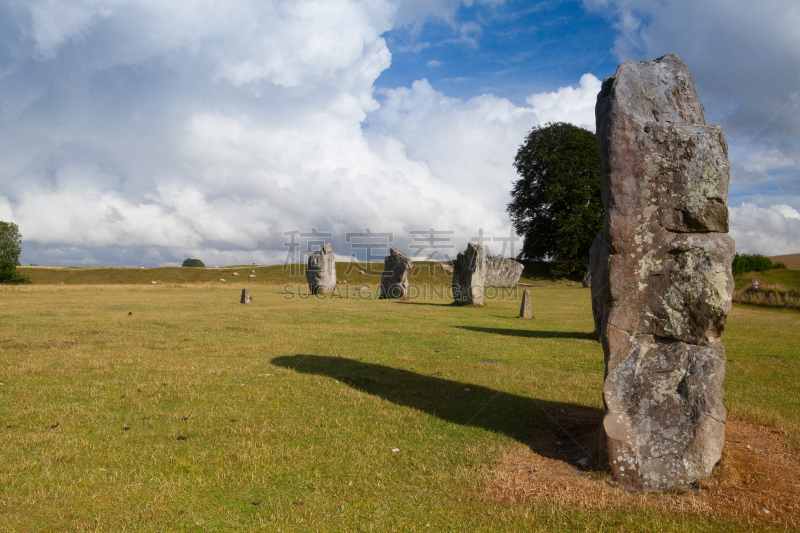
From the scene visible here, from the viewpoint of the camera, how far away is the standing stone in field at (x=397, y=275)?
104 ft

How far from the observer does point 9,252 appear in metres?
51.1

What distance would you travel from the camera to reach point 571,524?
4562 mm

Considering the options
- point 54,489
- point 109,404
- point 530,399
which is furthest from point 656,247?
point 109,404

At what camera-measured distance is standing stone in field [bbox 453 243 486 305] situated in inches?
1046

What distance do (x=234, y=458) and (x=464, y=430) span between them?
320cm

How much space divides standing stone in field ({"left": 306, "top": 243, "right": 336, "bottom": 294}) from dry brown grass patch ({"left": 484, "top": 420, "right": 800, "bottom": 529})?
3020 centimetres

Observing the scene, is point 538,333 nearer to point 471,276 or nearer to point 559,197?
point 471,276

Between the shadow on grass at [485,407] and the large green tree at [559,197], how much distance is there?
42858 mm

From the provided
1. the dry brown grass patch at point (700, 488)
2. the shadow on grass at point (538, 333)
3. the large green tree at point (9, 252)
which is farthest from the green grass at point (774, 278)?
the large green tree at point (9, 252)

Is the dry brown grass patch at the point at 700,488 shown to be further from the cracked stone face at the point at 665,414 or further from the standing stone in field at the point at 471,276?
the standing stone in field at the point at 471,276

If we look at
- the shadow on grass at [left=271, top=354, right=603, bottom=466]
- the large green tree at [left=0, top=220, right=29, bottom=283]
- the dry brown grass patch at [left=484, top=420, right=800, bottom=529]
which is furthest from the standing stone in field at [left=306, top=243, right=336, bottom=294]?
the large green tree at [left=0, top=220, right=29, bottom=283]

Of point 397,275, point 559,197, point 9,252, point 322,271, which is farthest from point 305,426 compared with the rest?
point 9,252

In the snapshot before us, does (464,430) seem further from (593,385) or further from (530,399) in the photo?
(593,385)

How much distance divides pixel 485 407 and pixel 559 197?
4649cm
